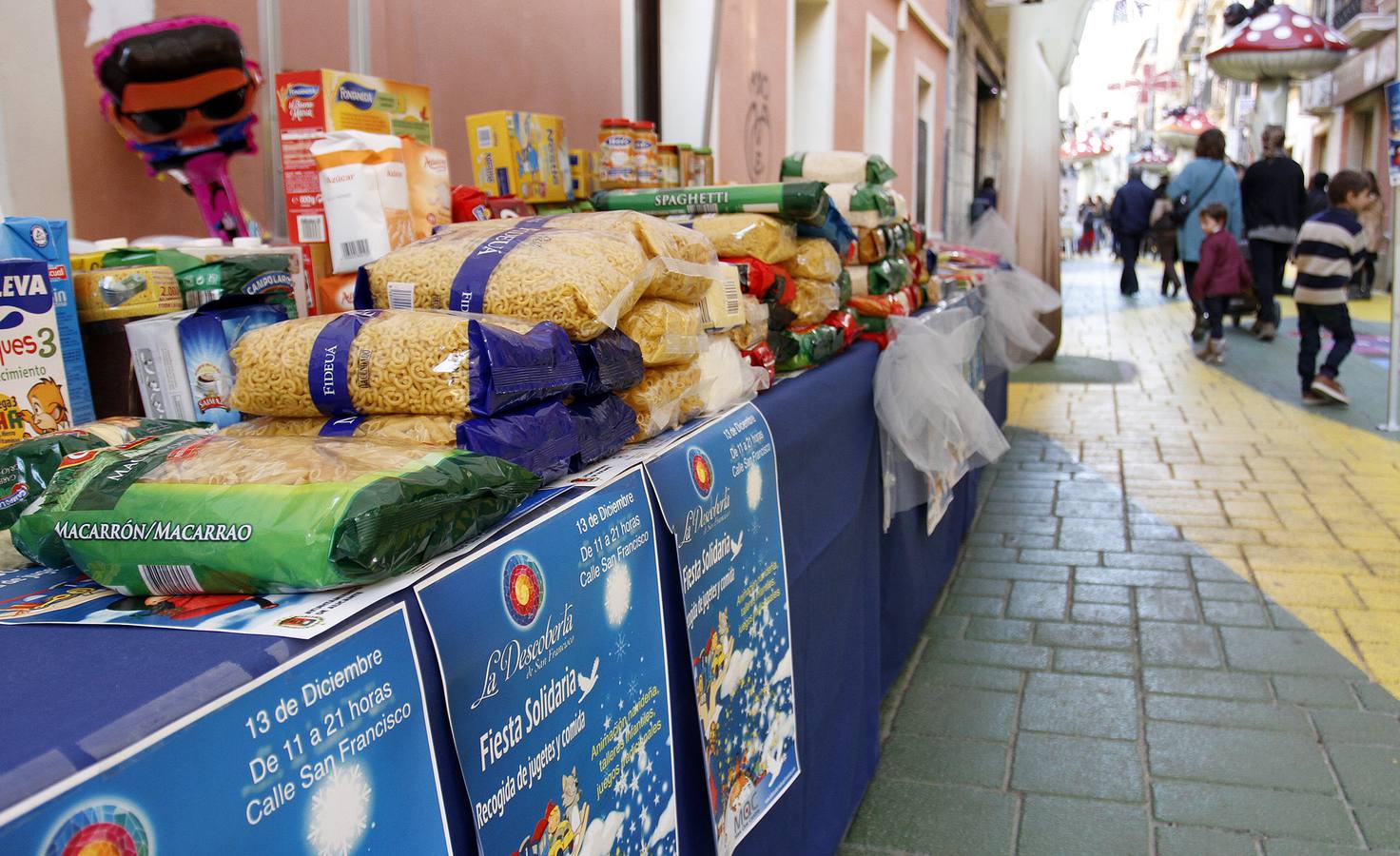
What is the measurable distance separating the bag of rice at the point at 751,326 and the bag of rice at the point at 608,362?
524mm

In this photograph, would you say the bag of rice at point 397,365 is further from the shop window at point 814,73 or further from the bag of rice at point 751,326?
the shop window at point 814,73

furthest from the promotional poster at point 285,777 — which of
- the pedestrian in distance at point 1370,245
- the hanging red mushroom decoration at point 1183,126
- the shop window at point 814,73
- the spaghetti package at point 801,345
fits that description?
the hanging red mushroom decoration at point 1183,126

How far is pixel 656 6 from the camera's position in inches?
209

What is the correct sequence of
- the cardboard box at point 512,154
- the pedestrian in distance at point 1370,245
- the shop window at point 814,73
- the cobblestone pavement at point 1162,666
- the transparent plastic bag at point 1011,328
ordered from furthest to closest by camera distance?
the pedestrian in distance at point 1370,245
the shop window at point 814,73
the transparent plastic bag at point 1011,328
the cardboard box at point 512,154
the cobblestone pavement at point 1162,666

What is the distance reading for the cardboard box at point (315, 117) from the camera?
2008 millimetres

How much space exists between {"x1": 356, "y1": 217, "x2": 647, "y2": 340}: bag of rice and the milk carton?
0.43m

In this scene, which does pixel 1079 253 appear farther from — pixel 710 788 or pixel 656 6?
pixel 710 788

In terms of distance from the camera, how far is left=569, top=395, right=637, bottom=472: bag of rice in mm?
1463

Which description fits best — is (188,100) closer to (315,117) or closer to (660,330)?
(315,117)

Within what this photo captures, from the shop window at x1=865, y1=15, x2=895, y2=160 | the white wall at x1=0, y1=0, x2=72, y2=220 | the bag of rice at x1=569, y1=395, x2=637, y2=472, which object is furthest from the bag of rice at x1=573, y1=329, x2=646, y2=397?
the shop window at x1=865, y1=15, x2=895, y2=160

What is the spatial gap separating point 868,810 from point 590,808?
161 centimetres

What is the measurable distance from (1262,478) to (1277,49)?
521 inches

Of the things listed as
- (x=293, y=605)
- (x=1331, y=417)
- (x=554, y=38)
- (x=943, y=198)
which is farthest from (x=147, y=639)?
(x=943, y=198)

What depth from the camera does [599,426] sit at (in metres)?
1.50
